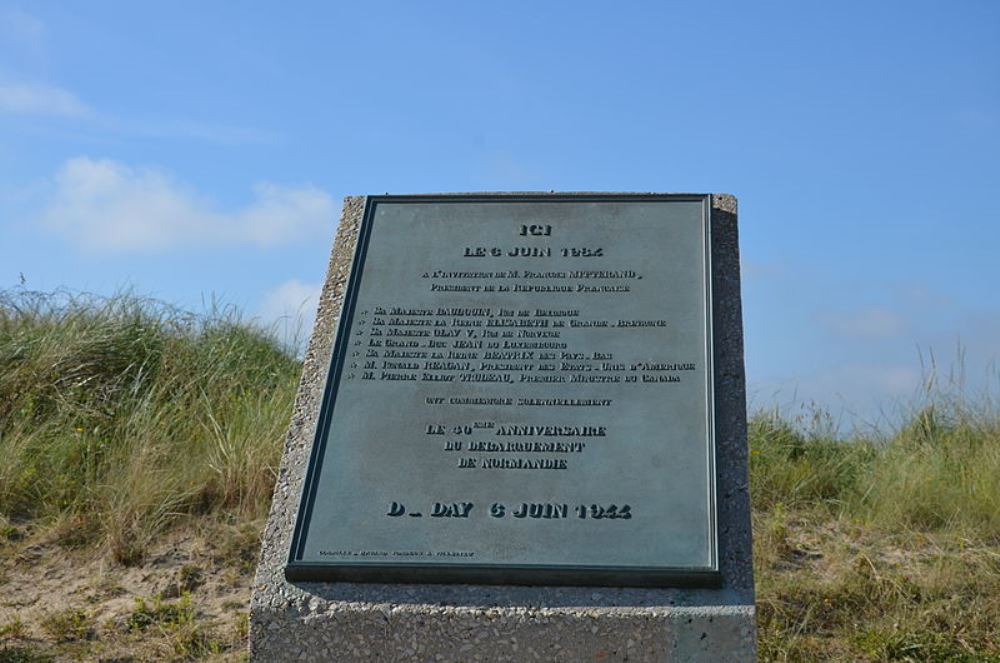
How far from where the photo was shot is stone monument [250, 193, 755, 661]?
144 inches

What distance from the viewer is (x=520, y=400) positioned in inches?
160

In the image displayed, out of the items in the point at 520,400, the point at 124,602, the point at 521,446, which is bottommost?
the point at 124,602

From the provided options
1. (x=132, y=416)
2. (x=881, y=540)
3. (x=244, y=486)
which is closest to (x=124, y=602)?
(x=244, y=486)

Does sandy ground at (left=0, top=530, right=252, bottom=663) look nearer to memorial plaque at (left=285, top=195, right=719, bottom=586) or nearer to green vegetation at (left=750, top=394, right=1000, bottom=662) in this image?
memorial plaque at (left=285, top=195, right=719, bottom=586)

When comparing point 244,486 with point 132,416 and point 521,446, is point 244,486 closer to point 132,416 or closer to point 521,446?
point 132,416

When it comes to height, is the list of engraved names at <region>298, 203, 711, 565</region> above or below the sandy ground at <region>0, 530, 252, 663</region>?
above

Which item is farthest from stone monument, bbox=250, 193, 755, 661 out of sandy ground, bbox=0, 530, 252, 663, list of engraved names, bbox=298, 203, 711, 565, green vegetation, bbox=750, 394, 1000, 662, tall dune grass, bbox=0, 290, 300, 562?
tall dune grass, bbox=0, 290, 300, 562

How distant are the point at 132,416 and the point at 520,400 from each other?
3.89 m

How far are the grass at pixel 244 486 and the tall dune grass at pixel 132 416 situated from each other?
15 millimetres

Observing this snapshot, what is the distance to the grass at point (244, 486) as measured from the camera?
5.03 m

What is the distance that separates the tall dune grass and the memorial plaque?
91.5 inches

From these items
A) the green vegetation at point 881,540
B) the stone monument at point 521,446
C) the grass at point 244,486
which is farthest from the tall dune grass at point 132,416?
the green vegetation at point 881,540

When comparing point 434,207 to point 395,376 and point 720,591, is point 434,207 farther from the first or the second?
point 720,591

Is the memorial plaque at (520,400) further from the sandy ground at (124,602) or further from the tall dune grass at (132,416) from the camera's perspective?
the tall dune grass at (132,416)
